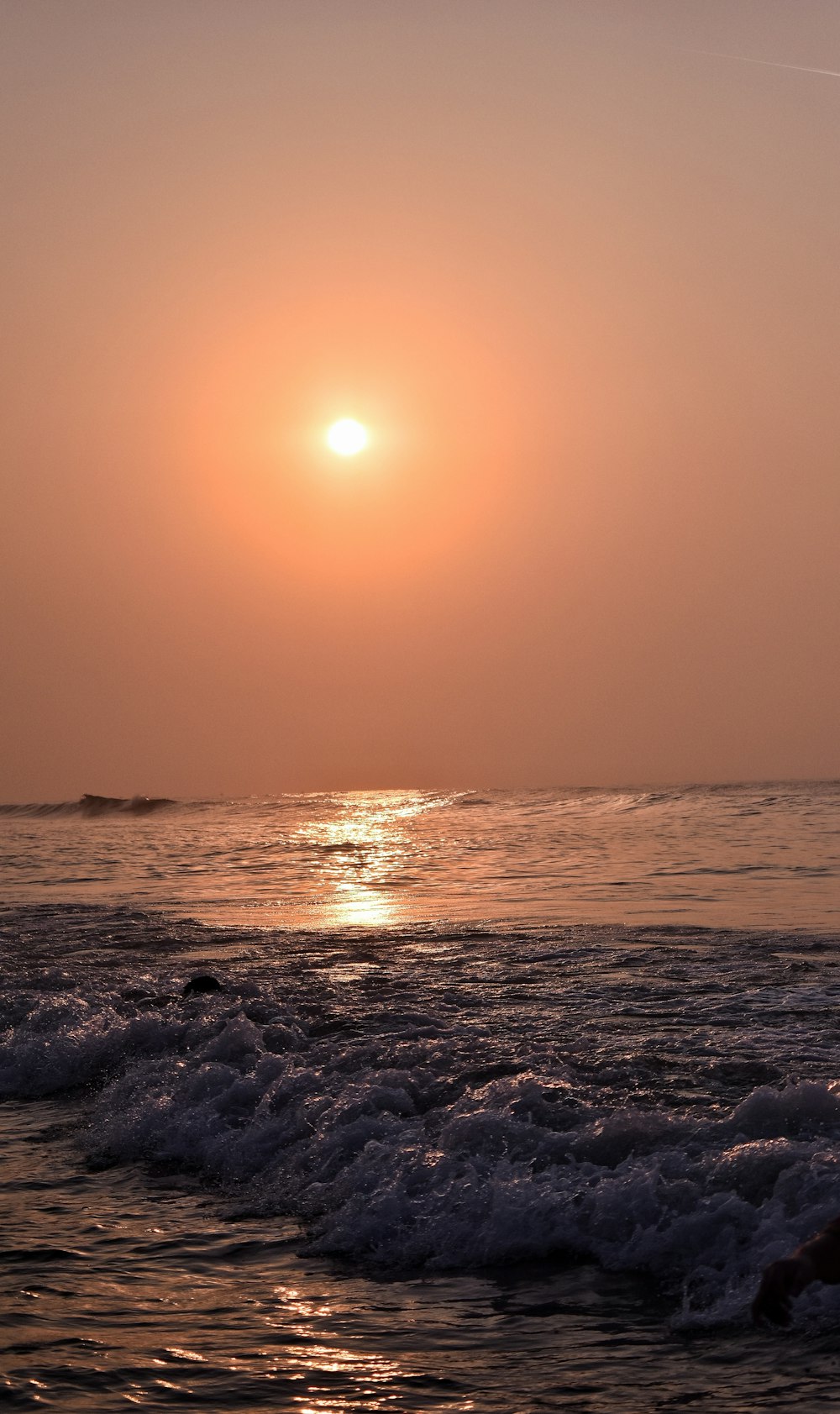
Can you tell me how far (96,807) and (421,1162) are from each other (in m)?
72.4

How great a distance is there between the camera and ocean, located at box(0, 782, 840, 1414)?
15.9 ft

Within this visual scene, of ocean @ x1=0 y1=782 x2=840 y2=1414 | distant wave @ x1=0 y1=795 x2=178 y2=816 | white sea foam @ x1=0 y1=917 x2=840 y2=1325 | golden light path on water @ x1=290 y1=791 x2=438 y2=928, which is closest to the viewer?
ocean @ x1=0 y1=782 x2=840 y2=1414

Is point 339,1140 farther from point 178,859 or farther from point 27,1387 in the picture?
point 178,859

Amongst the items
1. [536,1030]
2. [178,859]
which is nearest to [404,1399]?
[536,1030]

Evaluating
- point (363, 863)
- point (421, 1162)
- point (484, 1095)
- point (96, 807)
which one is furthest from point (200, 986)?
point (96, 807)

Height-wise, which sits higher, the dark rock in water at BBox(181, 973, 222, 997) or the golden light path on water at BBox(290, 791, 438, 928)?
the dark rock in water at BBox(181, 973, 222, 997)

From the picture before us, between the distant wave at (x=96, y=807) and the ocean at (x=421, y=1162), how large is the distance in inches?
2273

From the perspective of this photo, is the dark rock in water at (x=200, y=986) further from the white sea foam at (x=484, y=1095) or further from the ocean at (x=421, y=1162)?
the white sea foam at (x=484, y=1095)

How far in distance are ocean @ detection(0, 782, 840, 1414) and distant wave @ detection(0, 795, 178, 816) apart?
5773 cm

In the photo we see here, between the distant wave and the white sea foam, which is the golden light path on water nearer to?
the white sea foam

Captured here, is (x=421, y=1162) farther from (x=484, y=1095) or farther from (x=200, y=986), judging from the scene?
(x=200, y=986)

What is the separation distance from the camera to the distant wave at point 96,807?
241ft

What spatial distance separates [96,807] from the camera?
3004 inches

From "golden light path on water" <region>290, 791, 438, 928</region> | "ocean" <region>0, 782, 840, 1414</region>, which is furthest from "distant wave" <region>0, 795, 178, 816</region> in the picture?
"ocean" <region>0, 782, 840, 1414</region>
